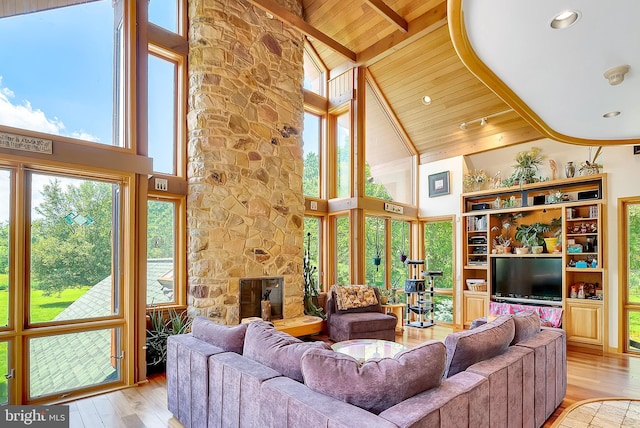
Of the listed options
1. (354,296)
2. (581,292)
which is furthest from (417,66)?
(581,292)

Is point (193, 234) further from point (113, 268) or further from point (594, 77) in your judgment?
point (594, 77)

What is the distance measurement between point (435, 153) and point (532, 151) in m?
1.83

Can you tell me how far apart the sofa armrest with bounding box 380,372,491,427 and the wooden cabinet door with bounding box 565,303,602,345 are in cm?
436

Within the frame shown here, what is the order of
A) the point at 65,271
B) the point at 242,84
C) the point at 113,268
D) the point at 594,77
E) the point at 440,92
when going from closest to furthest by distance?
the point at 594,77 → the point at 65,271 → the point at 113,268 → the point at 242,84 → the point at 440,92

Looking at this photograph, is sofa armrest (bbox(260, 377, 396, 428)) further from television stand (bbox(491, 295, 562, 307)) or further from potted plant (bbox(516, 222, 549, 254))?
potted plant (bbox(516, 222, 549, 254))

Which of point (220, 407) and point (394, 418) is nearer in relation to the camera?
point (394, 418)

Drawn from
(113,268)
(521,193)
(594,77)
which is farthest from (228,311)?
(521,193)

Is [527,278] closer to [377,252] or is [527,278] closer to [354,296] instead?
[377,252]

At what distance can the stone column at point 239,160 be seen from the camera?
4742 millimetres

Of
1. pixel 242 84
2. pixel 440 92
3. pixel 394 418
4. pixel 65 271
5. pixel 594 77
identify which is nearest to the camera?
pixel 394 418

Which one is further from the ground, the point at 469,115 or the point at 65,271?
the point at 469,115

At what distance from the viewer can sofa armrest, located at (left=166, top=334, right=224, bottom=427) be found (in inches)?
99.8

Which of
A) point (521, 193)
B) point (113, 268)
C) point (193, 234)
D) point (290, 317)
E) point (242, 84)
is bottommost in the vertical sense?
point (290, 317)

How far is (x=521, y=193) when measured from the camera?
20.6 ft
